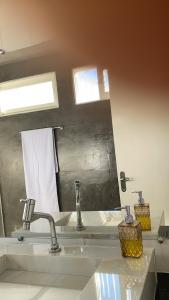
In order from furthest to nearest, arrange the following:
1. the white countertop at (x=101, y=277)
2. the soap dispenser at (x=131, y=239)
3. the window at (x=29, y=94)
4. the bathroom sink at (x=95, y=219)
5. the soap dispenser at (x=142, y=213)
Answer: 1. the window at (x=29, y=94)
2. the bathroom sink at (x=95, y=219)
3. the soap dispenser at (x=142, y=213)
4. the soap dispenser at (x=131, y=239)
5. the white countertop at (x=101, y=277)

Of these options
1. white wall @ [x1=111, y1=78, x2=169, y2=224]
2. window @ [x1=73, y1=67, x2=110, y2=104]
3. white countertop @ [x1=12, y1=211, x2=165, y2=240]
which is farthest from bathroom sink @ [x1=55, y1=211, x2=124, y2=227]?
window @ [x1=73, y1=67, x2=110, y2=104]

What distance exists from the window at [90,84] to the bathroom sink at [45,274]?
2.87 ft

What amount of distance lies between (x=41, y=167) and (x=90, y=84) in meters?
0.61

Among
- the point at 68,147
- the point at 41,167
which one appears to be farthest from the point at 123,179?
the point at 41,167

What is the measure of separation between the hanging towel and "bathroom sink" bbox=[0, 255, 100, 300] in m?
0.41

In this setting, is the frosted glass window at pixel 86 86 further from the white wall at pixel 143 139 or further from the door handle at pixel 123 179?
the door handle at pixel 123 179

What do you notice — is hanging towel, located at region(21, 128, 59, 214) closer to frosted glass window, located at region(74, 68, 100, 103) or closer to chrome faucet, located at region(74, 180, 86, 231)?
chrome faucet, located at region(74, 180, 86, 231)

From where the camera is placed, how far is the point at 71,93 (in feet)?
5.43

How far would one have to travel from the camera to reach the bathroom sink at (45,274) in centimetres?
120

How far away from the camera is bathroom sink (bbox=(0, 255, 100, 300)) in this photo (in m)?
1.20

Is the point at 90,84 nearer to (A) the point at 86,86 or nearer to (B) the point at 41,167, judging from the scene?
(A) the point at 86,86

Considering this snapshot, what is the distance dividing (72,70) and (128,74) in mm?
347

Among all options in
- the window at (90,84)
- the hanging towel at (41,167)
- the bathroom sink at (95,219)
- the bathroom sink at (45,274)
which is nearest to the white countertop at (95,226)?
the bathroom sink at (95,219)

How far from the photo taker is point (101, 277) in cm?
102
